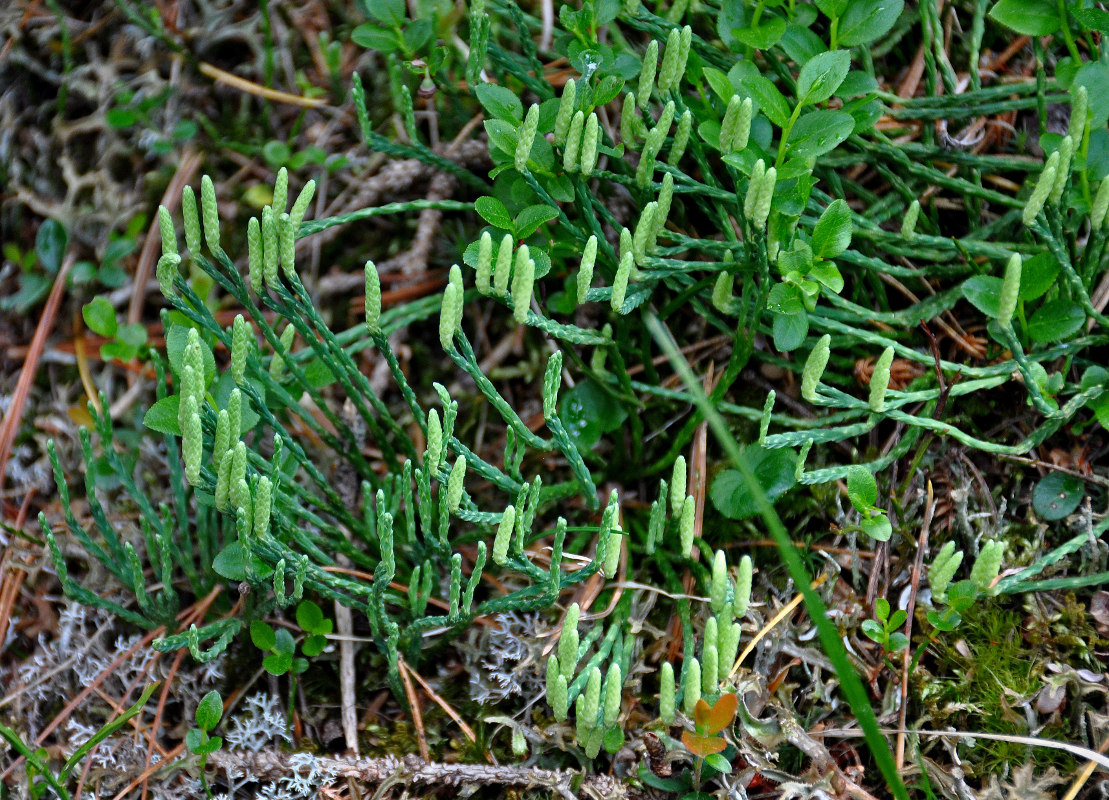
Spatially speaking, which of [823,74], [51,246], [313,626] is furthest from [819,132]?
[51,246]

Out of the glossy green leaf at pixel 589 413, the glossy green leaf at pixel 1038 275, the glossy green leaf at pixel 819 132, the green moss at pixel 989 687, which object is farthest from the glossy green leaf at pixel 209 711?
the glossy green leaf at pixel 1038 275

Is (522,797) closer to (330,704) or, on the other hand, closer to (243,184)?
(330,704)

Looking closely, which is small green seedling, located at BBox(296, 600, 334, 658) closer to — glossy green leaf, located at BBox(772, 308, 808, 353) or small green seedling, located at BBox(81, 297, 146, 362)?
small green seedling, located at BBox(81, 297, 146, 362)

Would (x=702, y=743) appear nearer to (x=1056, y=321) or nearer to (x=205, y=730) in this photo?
(x=205, y=730)

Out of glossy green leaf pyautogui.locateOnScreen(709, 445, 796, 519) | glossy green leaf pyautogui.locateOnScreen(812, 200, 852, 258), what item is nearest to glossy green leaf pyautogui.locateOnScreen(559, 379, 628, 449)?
glossy green leaf pyautogui.locateOnScreen(709, 445, 796, 519)

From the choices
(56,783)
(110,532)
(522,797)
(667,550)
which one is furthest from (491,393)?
(56,783)

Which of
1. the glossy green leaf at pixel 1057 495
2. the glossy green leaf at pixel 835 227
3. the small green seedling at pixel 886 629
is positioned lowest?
the small green seedling at pixel 886 629

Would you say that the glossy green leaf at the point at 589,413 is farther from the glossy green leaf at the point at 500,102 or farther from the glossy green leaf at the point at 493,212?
the glossy green leaf at the point at 500,102
